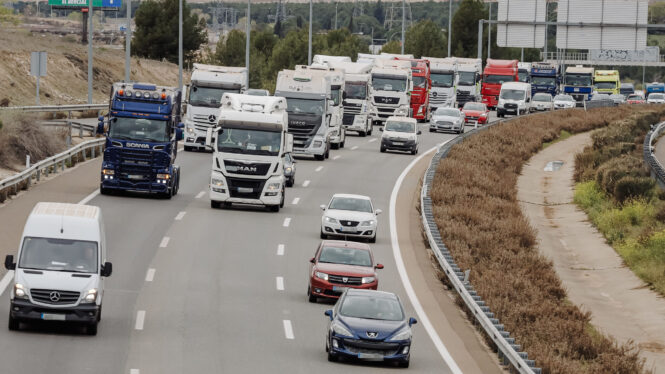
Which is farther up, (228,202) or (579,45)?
(579,45)

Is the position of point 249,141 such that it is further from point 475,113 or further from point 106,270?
point 475,113

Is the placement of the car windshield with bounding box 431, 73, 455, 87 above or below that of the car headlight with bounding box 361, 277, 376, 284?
above

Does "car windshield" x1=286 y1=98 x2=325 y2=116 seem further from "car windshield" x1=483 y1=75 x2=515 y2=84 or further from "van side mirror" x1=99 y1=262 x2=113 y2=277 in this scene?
"car windshield" x1=483 y1=75 x2=515 y2=84

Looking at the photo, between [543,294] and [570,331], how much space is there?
18.8ft

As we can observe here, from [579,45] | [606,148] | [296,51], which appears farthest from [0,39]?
[606,148]

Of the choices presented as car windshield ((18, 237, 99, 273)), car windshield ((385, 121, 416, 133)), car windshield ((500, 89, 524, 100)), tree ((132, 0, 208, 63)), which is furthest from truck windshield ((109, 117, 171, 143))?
tree ((132, 0, 208, 63))

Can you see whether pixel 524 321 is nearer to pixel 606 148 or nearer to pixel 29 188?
pixel 29 188

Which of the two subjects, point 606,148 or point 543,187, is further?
point 606,148

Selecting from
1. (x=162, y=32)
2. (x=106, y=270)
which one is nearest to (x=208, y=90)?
(x=106, y=270)

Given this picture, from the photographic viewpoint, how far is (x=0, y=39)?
358 ft

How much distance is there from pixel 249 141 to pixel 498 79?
63.0 meters

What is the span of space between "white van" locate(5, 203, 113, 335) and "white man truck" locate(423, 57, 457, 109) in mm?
66661

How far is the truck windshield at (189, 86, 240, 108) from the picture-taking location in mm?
58906

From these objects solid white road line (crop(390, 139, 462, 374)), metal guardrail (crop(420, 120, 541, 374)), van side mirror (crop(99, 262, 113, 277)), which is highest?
van side mirror (crop(99, 262, 113, 277))
